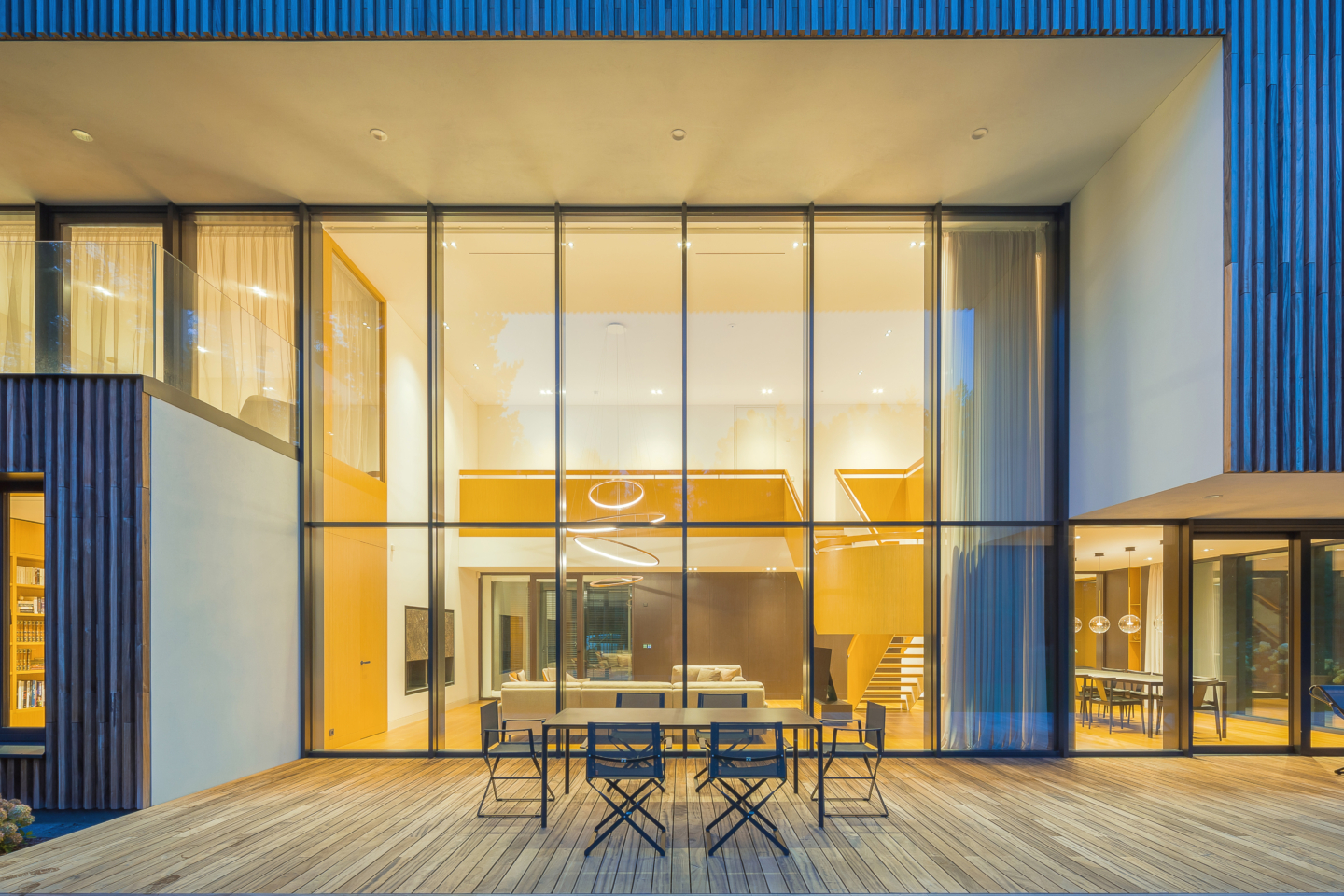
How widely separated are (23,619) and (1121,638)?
1013 cm

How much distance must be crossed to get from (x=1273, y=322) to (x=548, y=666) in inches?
267

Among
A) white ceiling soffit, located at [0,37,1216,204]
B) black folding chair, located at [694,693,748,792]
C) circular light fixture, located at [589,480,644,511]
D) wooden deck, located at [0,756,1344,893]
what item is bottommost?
wooden deck, located at [0,756,1344,893]

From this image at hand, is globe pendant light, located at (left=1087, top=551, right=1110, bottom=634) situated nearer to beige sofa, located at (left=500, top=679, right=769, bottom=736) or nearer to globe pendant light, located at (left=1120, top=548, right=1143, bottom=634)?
globe pendant light, located at (left=1120, top=548, right=1143, bottom=634)

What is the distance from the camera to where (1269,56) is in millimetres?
5992

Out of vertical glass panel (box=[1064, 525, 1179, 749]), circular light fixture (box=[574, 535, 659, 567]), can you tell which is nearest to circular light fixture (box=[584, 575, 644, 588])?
circular light fixture (box=[574, 535, 659, 567])

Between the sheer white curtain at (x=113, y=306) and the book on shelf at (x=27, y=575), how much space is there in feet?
5.98

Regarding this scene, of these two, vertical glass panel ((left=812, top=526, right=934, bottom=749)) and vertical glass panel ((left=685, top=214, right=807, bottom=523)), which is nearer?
vertical glass panel ((left=812, top=526, right=934, bottom=749))

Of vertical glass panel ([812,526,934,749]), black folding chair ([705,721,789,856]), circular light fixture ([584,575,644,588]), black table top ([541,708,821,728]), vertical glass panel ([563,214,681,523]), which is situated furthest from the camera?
vertical glass panel ([563,214,681,523])

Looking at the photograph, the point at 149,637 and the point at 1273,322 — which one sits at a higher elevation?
the point at 1273,322

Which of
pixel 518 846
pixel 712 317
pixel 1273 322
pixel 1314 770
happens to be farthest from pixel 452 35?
pixel 1314 770

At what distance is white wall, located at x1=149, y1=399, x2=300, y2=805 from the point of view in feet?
20.5

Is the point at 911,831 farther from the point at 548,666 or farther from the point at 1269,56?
the point at 1269,56

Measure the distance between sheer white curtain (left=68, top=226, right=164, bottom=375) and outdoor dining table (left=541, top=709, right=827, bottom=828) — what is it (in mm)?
4146

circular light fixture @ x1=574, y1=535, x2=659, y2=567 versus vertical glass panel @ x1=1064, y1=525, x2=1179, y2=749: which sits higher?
circular light fixture @ x1=574, y1=535, x2=659, y2=567
